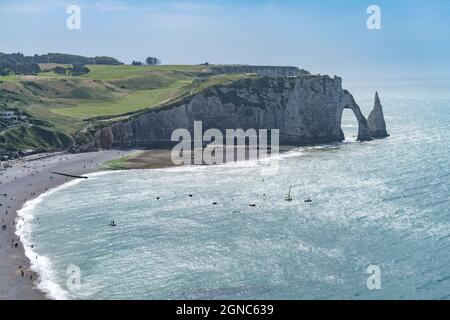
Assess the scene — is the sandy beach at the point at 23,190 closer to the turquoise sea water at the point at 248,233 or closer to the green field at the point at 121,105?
the turquoise sea water at the point at 248,233

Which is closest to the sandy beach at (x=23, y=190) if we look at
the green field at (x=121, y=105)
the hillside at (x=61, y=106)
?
the hillside at (x=61, y=106)

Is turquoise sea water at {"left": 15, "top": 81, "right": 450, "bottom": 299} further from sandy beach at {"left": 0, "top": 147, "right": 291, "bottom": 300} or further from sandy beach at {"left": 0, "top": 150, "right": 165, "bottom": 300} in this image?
sandy beach at {"left": 0, "top": 147, "right": 291, "bottom": 300}

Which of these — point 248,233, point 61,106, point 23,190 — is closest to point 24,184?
point 23,190

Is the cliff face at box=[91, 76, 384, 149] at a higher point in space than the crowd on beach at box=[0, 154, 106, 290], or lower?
higher

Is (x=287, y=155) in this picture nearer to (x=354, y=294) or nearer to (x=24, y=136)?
(x=24, y=136)

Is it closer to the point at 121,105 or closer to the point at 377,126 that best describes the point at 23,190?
the point at 121,105

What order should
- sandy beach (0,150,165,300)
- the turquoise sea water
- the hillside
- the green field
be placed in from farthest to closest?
the green field, the hillside, sandy beach (0,150,165,300), the turquoise sea water

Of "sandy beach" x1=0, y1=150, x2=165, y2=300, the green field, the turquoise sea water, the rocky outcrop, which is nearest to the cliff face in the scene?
the rocky outcrop

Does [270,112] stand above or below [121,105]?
below
